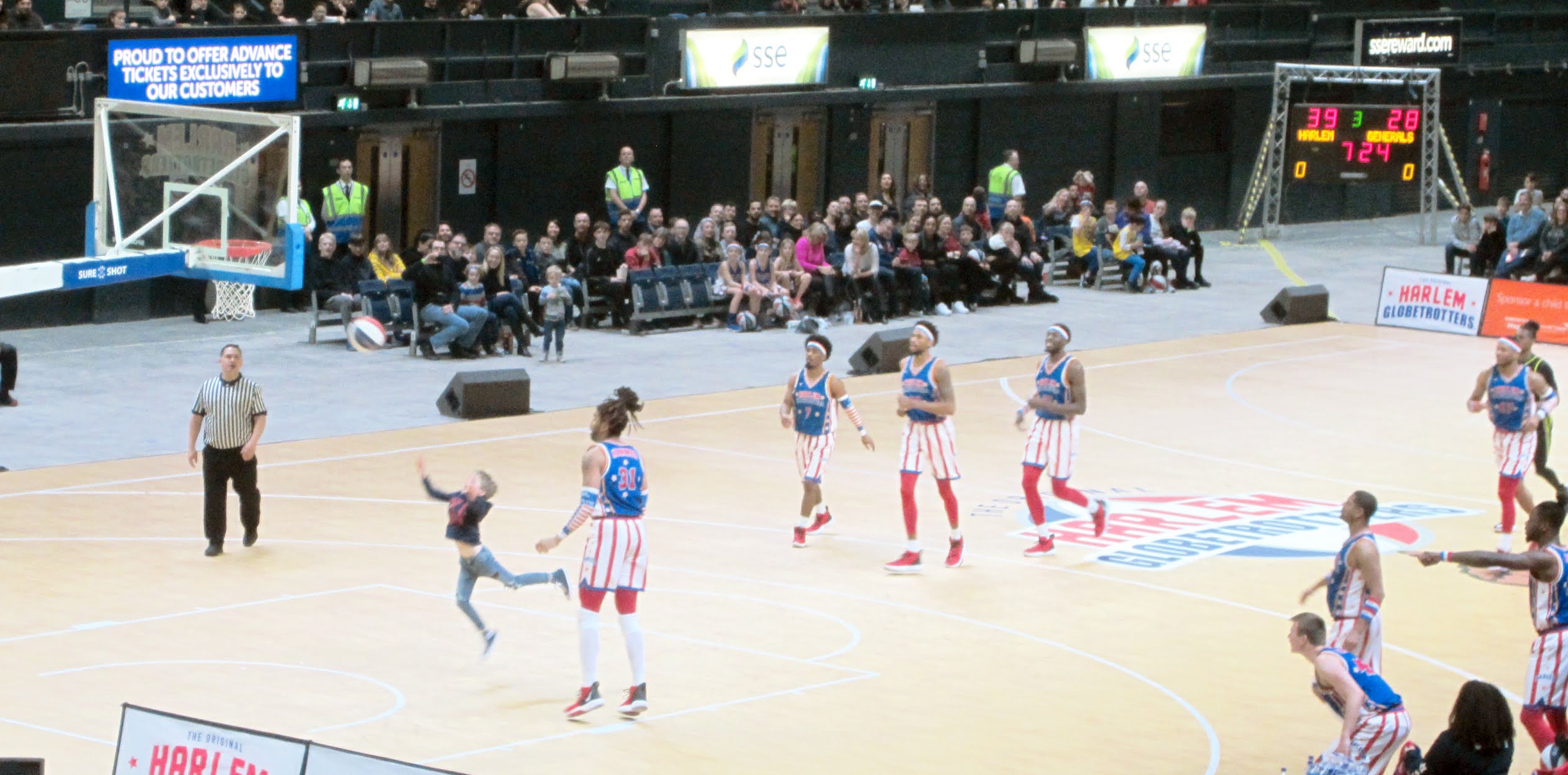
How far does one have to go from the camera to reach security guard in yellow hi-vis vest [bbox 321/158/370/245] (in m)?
27.5

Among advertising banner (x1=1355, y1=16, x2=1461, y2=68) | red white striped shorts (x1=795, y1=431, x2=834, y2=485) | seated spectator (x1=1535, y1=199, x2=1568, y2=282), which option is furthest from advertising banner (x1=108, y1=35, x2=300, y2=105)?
advertising banner (x1=1355, y1=16, x2=1461, y2=68)

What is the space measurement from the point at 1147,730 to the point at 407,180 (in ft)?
63.4

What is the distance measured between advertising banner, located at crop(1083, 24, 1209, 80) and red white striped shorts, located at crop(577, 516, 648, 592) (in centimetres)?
2699

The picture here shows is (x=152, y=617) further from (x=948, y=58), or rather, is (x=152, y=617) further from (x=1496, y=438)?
(x=948, y=58)

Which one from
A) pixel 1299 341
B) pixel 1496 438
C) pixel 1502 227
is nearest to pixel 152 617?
pixel 1496 438

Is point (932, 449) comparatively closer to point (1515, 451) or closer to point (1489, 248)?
point (1515, 451)

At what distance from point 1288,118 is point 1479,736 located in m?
33.0

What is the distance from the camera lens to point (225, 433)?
658 inches

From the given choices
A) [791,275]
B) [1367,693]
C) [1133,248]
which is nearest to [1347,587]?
[1367,693]

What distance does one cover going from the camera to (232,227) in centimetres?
1712

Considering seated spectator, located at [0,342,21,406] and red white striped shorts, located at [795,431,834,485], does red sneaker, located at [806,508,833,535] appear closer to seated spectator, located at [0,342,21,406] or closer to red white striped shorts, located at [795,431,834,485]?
red white striped shorts, located at [795,431,834,485]

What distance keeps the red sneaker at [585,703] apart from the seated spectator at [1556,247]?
995 inches

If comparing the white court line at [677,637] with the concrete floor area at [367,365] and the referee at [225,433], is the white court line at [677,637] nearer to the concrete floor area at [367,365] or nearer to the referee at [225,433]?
the referee at [225,433]

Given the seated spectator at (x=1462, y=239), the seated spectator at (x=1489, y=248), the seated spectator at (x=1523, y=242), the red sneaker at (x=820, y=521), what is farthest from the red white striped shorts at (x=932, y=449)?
the seated spectator at (x=1462, y=239)
